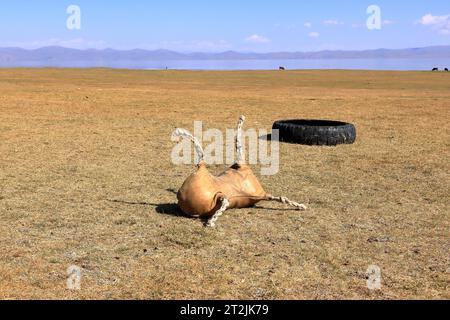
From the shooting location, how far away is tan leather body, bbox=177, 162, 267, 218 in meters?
7.30

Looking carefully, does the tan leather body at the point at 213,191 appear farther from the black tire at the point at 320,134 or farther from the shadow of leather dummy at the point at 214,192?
the black tire at the point at 320,134

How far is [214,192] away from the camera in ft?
24.2

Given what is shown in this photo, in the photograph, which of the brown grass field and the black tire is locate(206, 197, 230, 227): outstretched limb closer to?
the brown grass field

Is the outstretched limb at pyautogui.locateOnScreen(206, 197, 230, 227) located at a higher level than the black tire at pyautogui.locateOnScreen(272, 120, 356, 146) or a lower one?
lower

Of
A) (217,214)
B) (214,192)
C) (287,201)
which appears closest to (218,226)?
(217,214)

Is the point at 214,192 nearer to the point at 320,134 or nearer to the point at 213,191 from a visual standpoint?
the point at 213,191

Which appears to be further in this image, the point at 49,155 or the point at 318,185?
the point at 49,155

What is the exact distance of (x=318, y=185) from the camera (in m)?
9.48

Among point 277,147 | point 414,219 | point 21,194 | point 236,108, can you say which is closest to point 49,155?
point 21,194

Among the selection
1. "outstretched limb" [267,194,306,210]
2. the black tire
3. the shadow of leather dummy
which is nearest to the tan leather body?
the shadow of leather dummy

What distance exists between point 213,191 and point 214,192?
2 centimetres
